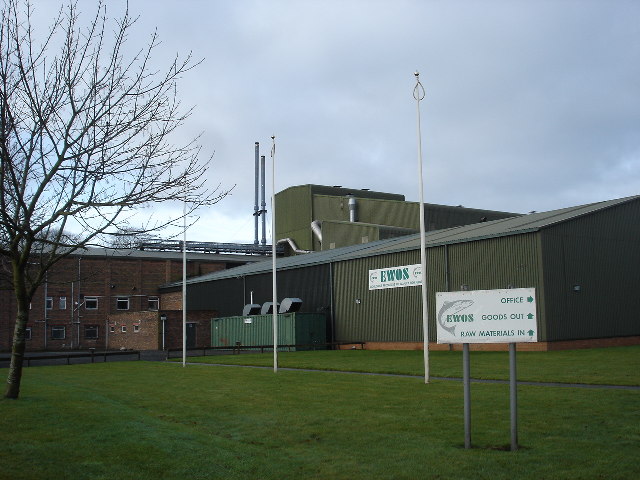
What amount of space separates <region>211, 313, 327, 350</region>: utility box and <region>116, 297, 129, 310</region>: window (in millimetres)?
21934

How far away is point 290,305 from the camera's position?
48.8 m

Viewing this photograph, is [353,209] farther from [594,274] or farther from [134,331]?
[594,274]

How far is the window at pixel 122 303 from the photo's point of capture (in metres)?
69.2

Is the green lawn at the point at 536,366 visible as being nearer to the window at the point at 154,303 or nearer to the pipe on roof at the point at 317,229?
the pipe on roof at the point at 317,229

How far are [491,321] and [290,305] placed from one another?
127ft

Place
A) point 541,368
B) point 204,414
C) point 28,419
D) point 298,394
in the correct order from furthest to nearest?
point 541,368
point 298,394
point 204,414
point 28,419

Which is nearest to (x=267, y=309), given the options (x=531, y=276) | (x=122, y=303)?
(x=531, y=276)

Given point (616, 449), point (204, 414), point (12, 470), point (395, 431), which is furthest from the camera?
point (204, 414)

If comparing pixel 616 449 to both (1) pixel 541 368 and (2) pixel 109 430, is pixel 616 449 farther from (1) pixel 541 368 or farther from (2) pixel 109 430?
(1) pixel 541 368

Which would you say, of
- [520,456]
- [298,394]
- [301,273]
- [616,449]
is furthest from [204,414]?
[301,273]

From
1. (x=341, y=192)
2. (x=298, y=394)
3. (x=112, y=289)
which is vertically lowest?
(x=298, y=394)

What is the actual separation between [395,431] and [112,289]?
200 feet

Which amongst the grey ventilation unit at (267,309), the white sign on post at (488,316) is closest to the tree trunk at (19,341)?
the white sign on post at (488,316)

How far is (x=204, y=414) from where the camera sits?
14250 millimetres
